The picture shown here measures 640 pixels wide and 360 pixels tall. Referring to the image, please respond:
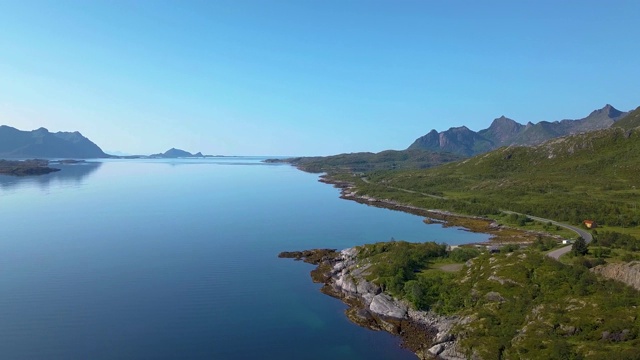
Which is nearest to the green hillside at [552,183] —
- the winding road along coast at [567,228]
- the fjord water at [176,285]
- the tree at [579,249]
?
the winding road along coast at [567,228]

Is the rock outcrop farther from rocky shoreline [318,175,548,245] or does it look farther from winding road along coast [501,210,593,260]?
rocky shoreline [318,175,548,245]

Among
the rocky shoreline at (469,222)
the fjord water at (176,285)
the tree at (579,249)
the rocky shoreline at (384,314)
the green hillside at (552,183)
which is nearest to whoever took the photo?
the rocky shoreline at (384,314)

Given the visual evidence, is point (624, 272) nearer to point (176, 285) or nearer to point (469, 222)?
point (176, 285)

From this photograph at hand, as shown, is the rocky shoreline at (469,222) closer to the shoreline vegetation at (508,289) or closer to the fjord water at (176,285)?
the shoreline vegetation at (508,289)

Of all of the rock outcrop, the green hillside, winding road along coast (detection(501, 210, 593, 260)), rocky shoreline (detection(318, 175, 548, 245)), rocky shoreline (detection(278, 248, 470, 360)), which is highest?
the green hillside

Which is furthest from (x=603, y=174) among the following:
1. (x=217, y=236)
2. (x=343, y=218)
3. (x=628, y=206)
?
(x=217, y=236)

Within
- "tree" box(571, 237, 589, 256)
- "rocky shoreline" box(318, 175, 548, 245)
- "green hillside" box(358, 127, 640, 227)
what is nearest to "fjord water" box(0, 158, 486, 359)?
"rocky shoreline" box(318, 175, 548, 245)

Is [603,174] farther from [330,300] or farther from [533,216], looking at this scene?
[330,300]

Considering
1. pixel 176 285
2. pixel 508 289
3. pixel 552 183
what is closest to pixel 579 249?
pixel 508 289
